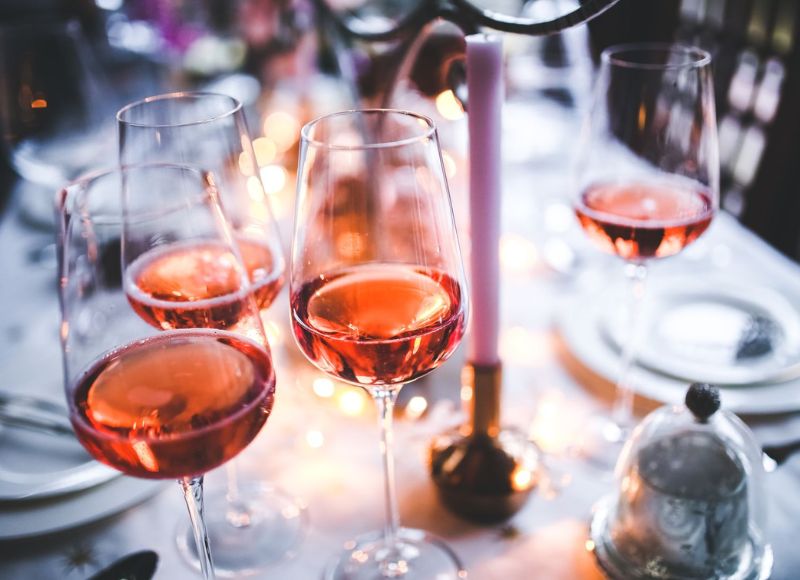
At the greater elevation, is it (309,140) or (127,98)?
(309,140)

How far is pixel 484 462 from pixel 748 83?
241cm

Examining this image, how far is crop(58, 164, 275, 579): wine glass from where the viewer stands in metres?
0.69

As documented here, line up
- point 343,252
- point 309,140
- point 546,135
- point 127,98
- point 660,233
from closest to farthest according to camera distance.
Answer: point 309,140
point 343,252
point 660,233
point 546,135
point 127,98

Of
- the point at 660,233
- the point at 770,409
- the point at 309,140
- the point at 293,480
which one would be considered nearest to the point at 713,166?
the point at 660,233

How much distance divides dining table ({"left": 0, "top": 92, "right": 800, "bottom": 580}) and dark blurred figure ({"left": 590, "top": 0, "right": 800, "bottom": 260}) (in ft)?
2.60

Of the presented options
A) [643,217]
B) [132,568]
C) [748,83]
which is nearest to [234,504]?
[132,568]

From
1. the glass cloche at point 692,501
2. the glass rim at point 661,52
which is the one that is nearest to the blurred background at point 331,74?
the glass rim at point 661,52

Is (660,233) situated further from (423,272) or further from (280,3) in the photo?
(280,3)

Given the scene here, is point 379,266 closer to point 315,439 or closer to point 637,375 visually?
point 315,439

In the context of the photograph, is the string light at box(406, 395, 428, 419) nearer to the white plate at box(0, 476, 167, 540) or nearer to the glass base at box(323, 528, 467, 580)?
the glass base at box(323, 528, 467, 580)

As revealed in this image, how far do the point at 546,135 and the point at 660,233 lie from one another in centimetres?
111

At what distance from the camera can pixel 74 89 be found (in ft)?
5.31

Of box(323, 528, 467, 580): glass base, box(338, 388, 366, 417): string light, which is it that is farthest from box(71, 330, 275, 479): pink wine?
box(338, 388, 366, 417): string light

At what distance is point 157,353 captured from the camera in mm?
767
